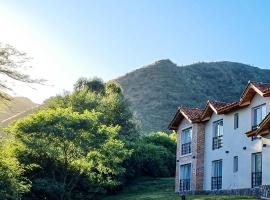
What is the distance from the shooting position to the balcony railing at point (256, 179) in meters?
33.3

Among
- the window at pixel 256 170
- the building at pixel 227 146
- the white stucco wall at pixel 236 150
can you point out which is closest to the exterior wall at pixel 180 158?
the building at pixel 227 146

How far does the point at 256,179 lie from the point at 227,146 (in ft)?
16.3

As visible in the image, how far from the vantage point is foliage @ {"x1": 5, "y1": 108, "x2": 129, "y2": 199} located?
40.4 m

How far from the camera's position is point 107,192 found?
48188 mm

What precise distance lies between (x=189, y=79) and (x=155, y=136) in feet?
198

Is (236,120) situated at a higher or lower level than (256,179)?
higher

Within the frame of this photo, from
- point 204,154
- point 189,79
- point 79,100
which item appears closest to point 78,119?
point 204,154

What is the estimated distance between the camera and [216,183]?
39.4 meters

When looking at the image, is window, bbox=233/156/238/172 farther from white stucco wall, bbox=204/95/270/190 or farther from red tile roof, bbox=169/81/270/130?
red tile roof, bbox=169/81/270/130

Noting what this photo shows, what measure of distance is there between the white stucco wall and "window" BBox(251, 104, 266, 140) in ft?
0.78

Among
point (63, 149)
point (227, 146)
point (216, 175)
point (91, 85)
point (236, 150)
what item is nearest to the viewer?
point (236, 150)

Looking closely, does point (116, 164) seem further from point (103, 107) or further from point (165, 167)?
point (103, 107)

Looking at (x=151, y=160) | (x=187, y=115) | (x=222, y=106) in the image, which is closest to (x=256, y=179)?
(x=222, y=106)

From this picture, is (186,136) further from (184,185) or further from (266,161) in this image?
(266,161)
